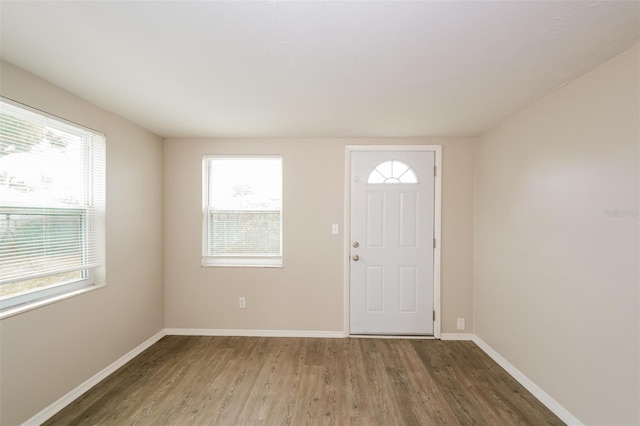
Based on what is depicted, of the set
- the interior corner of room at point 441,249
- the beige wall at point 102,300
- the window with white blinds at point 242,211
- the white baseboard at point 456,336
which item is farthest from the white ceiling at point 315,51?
the white baseboard at point 456,336

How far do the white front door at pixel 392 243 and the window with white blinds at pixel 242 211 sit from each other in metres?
0.97

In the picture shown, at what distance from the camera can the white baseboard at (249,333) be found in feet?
10.6

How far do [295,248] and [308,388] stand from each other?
1447 millimetres

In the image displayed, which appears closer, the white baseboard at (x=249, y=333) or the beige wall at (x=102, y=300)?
the beige wall at (x=102, y=300)

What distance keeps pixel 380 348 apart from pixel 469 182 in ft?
7.09

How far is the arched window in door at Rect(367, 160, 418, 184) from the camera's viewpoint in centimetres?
322

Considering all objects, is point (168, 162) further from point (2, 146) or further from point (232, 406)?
point (232, 406)

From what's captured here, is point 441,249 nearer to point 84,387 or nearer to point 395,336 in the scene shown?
point 395,336

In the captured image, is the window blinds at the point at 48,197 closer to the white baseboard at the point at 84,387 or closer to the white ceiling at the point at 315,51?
the white ceiling at the point at 315,51

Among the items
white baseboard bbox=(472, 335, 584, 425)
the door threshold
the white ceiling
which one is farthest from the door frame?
the white ceiling

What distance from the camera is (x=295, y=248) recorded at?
325 cm

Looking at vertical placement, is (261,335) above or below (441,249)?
below

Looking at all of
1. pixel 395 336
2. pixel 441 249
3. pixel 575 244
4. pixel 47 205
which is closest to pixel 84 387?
pixel 47 205

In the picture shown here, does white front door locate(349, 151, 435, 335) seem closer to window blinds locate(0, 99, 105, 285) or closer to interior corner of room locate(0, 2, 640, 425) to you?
interior corner of room locate(0, 2, 640, 425)
